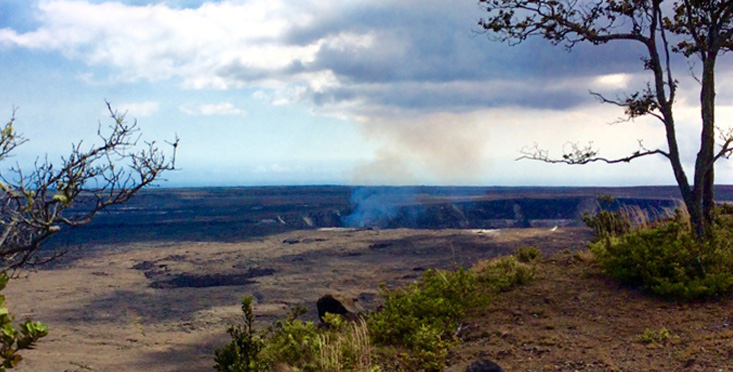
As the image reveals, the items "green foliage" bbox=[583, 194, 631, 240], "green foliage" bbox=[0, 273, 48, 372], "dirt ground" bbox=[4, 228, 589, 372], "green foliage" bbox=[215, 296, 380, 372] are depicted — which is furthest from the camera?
"green foliage" bbox=[583, 194, 631, 240]

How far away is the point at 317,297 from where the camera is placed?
54.5 feet

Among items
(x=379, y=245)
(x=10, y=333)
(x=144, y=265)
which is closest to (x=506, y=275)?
(x=10, y=333)

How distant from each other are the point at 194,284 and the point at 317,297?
19.1ft

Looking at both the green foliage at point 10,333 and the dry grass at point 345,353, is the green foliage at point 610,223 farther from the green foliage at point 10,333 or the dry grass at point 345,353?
the green foliage at point 10,333

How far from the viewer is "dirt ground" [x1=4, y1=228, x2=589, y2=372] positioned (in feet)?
37.8

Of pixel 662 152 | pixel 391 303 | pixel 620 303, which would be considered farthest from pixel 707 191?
pixel 391 303

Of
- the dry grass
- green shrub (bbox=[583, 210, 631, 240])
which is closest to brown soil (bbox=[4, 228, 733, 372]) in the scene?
the dry grass

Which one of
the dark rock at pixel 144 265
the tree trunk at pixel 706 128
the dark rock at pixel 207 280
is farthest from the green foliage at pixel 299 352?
the dark rock at pixel 144 265

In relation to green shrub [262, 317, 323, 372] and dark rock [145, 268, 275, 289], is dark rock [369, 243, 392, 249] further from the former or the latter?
green shrub [262, 317, 323, 372]

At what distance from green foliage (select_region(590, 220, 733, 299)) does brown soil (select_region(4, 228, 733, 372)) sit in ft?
0.77

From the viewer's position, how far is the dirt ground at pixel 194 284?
11523 mm

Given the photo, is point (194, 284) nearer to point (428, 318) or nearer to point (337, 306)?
point (337, 306)

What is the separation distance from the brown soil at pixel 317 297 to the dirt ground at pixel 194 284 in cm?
5

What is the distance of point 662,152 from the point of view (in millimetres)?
9266
